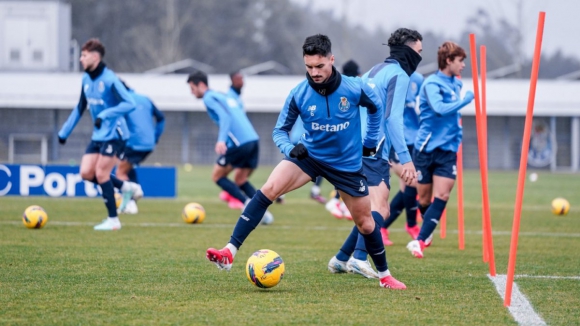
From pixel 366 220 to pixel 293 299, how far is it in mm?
988

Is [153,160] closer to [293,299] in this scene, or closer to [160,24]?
[160,24]

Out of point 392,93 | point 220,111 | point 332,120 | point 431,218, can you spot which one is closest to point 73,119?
point 220,111

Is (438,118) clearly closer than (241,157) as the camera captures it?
Yes

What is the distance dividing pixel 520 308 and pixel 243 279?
248cm

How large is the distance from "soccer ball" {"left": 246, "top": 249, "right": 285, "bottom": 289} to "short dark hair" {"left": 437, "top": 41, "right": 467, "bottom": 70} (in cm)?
373

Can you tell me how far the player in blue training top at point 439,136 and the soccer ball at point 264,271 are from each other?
2.92 meters

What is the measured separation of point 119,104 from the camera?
11547 mm

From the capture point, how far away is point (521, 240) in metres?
11.6

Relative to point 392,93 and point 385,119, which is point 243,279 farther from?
point 392,93

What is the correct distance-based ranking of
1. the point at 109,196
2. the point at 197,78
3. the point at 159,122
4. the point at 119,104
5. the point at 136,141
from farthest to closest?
the point at 159,122
the point at 136,141
the point at 197,78
the point at 109,196
the point at 119,104

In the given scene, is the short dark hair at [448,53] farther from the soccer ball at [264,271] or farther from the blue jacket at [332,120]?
the soccer ball at [264,271]

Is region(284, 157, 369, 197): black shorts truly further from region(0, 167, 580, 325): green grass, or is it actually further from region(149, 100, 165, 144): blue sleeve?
region(149, 100, 165, 144): blue sleeve

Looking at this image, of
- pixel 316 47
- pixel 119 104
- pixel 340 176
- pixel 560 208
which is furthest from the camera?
pixel 560 208

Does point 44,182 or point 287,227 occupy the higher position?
point 287,227
